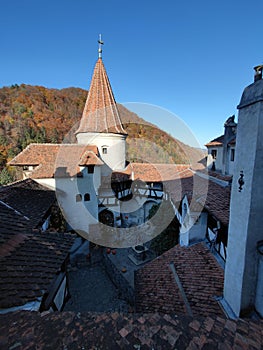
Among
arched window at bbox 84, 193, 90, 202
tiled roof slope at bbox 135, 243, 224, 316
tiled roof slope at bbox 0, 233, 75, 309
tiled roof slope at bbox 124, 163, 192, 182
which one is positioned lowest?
tiled roof slope at bbox 135, 243, 224, 316

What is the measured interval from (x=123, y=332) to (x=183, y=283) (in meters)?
3.58

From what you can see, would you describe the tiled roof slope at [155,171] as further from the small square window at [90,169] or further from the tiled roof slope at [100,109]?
the small square window at [90,169]

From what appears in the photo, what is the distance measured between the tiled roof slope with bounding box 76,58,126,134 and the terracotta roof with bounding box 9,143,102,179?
1.98 metres

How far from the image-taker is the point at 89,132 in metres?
12.7

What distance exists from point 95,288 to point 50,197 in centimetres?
522

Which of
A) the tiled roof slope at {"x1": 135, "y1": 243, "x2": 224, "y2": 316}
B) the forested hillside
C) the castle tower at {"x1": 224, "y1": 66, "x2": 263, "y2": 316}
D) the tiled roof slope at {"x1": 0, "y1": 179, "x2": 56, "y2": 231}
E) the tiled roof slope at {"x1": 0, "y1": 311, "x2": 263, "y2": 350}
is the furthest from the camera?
the forested hillside

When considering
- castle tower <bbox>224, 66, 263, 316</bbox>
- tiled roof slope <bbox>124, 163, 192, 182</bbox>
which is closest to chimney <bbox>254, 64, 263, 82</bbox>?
castle tower <bbox>224, 66, 263, 316</bbox>

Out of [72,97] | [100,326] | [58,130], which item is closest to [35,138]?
[58,130]

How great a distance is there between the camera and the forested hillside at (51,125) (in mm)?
25719

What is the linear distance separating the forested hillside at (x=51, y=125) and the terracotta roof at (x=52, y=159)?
32.5ft

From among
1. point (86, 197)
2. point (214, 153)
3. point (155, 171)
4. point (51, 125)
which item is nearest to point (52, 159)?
point (86, 197)

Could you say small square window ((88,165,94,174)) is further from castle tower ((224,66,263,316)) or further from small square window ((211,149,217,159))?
castle tower ((224,66,263,316))

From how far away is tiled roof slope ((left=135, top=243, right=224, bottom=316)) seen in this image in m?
4.12

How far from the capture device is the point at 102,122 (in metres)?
12.9
